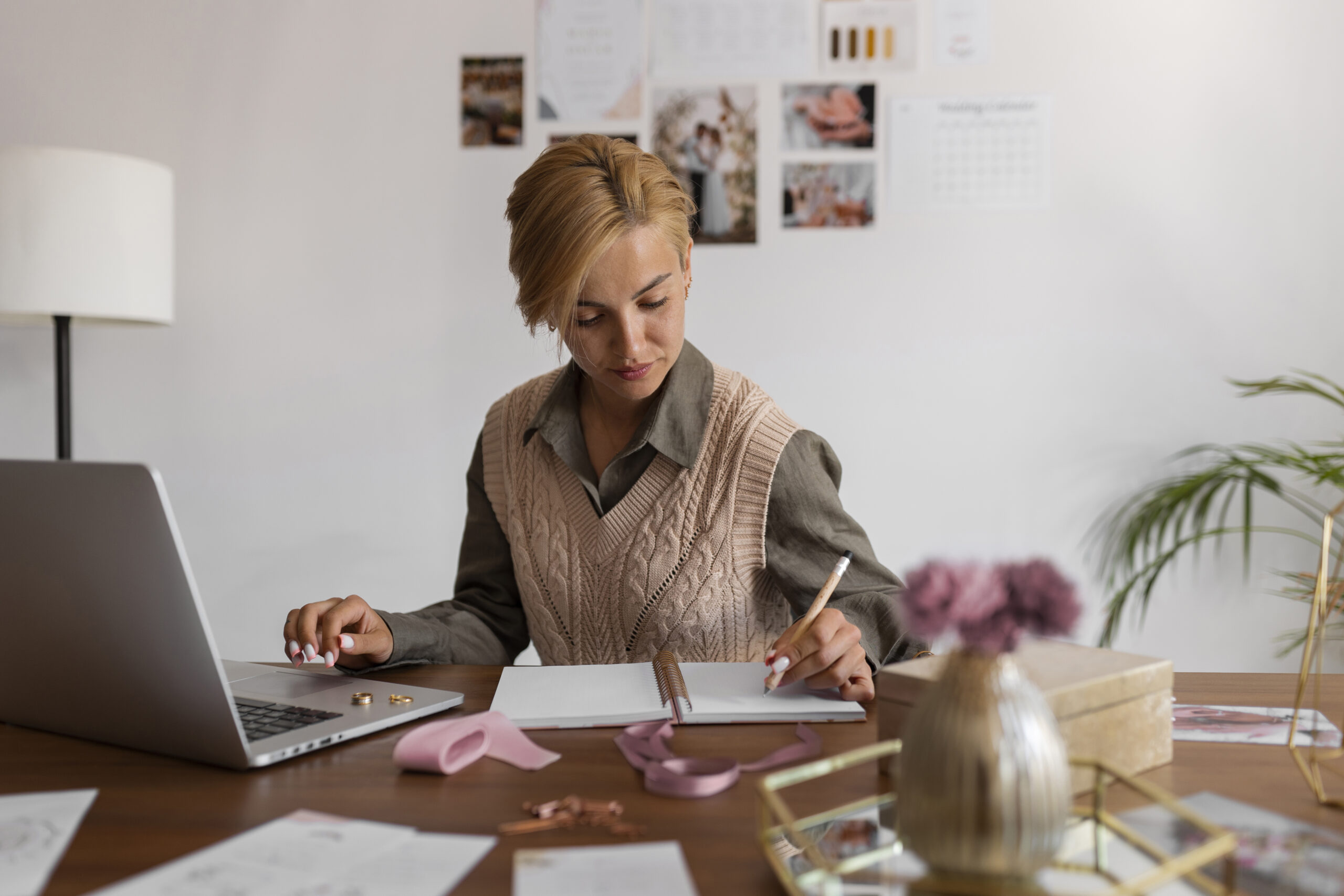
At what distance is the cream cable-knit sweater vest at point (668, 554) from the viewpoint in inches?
50.0

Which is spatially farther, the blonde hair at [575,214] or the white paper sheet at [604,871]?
the blonde hair at [575,214]

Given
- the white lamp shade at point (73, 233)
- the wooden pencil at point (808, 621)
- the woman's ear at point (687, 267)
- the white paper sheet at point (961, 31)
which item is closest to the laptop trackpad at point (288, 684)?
the wooden pencil at point (808, 621)

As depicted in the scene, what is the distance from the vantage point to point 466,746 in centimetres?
75

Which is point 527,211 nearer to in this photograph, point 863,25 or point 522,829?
point 522,829

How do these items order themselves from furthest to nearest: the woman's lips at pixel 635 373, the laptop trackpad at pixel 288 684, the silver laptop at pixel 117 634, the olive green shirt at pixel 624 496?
1. the woman's lips at pixel 635 373
2. the olive green shirt at pixel 624 496
3. the laptop trackpad at pixel 288 684
4. the silver laptop at pixel 117 634

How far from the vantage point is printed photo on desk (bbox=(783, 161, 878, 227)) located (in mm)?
2131

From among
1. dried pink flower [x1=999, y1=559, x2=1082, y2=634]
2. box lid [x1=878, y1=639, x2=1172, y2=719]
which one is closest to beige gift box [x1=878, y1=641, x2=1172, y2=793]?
box lid [x1=878, y1=639, x2=1172, y2=719]

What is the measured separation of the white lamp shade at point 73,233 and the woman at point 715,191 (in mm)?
1137

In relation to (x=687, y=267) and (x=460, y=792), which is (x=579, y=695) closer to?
(x=460, y=792)

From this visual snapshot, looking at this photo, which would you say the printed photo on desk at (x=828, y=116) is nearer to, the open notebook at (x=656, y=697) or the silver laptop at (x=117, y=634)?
the open notebook at (x=656, y=697)

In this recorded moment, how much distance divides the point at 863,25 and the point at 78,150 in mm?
1601

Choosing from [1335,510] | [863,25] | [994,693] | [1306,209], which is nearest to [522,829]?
[994,693]

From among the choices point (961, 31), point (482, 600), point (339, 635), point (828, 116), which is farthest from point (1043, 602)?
point (961, 31)

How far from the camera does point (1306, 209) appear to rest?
207 centimetres
